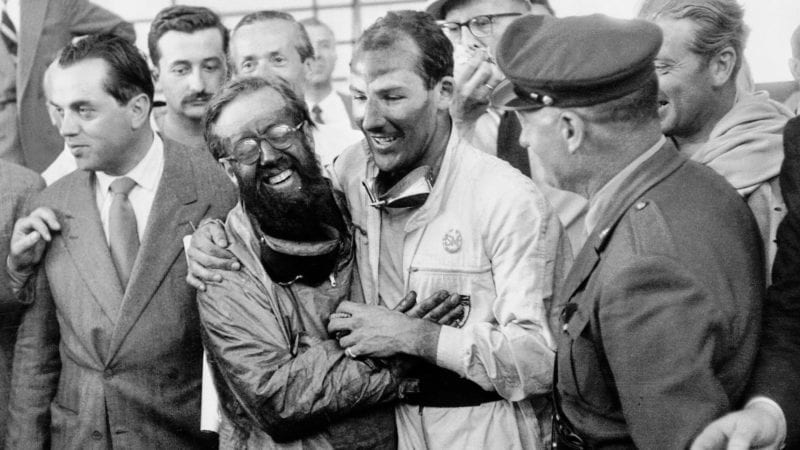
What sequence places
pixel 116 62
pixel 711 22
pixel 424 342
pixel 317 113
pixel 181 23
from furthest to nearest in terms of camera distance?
pixel 317 113
pixel 181 23
pixel 116 62
pixel 711 22
pixel 424 342

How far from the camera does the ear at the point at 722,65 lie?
3016 millimetres

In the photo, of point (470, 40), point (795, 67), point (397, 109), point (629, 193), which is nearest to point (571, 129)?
point (629, 193)

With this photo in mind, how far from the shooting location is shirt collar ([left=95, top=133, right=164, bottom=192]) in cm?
346

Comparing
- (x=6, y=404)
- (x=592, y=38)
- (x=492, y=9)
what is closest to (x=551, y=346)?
(x=592, y=38)

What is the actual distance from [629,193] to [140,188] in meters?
1.99

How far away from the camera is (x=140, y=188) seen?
3467 mm

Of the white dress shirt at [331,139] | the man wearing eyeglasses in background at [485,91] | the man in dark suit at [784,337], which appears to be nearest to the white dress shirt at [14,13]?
the white dress shirt at [331,139]

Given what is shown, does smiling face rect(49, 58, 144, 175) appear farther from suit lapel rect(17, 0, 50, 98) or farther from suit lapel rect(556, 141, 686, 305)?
suit lapel rect(556, 141, 686, 305)

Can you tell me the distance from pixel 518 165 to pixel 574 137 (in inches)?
52.5

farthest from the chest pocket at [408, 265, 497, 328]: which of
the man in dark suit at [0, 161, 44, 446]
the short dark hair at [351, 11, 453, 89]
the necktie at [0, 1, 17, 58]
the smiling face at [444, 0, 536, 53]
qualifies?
the necktie at [0, 1, 17, 58]

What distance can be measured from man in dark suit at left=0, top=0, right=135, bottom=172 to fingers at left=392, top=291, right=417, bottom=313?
301 cm

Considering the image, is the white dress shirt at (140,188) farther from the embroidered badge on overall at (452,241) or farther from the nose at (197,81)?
the embroidered badge on overall at (452,241)

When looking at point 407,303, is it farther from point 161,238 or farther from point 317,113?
point 317,113

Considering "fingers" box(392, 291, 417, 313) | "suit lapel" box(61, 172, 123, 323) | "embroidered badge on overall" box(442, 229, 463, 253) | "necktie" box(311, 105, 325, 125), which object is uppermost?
"embroidered badge on overall" box(442, 229, 463, 253)
